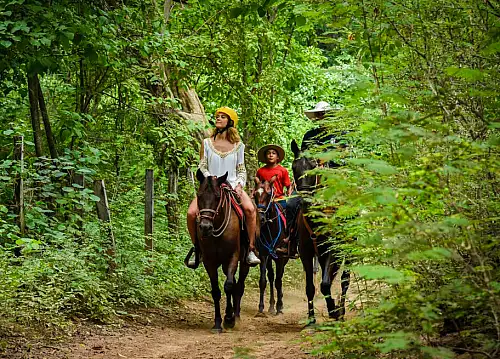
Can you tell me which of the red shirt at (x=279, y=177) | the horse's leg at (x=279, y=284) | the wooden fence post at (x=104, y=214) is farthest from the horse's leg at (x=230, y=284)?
the red shirt at (x=279, y=177)

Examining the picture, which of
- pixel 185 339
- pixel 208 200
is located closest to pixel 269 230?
pixel 208 200

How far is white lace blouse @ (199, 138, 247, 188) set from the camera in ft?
35.7

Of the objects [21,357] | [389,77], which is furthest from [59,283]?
[389,77]

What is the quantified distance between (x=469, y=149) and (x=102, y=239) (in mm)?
7882

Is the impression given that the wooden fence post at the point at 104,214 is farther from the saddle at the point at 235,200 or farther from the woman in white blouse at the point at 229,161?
the saddle at the point at 235,200

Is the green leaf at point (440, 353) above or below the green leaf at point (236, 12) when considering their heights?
below

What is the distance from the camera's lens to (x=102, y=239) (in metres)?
11.3

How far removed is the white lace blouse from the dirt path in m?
2.32

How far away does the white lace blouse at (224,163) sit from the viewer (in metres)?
10.9

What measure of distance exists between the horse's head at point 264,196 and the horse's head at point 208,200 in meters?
3.45

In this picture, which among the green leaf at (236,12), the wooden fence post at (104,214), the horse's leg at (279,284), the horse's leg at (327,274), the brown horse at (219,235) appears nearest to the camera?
the green leaf at (236,12)

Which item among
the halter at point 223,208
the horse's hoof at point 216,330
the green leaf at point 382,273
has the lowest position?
the horse's hoof at point 216,330

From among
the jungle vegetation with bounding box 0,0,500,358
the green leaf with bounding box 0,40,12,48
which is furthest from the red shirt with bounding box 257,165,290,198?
the green leaf with bounding box 0,40,12,48

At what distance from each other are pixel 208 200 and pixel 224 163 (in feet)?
3.70
